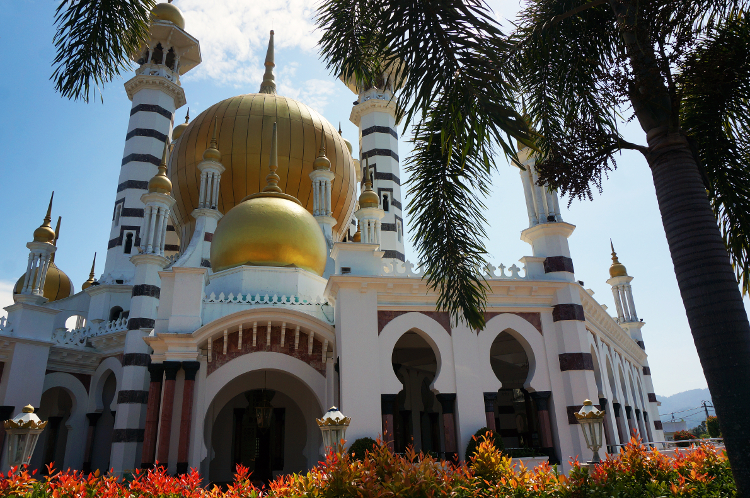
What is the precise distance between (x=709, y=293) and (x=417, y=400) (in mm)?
14697

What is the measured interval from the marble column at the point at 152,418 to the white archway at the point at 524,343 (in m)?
8.24

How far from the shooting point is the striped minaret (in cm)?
1728

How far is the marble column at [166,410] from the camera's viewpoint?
1263 centimetres

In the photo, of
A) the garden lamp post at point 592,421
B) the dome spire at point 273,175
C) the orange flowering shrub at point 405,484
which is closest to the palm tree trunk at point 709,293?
the orange flowering shrub at point 405,484

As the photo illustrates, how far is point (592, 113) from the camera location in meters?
7.77

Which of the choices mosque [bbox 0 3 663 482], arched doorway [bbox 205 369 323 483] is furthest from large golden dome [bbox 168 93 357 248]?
arched doorway [bbox 205 369 323 483]

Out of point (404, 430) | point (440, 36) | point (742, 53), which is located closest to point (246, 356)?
point (404, 430)

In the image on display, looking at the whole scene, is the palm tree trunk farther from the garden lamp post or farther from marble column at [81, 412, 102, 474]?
marble column at [81, 412, 102, 474]

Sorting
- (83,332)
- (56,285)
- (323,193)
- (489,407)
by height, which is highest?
(323,193)

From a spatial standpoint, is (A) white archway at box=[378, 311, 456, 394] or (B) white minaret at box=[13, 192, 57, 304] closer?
(A) white archway at box=[378, 311, 456, 394]

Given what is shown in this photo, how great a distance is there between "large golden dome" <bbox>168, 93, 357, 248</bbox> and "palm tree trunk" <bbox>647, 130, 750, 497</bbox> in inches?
741

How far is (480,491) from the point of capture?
6.08 metres

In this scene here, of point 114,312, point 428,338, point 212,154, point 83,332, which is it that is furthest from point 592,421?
point 114,312

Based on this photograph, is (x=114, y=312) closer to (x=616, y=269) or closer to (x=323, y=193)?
(x=323, y=193)
